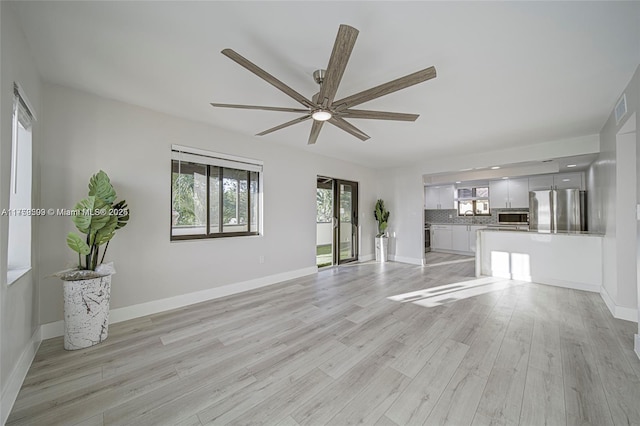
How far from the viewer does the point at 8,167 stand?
1586mm

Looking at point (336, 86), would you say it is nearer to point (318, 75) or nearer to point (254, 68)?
point (318, 75)

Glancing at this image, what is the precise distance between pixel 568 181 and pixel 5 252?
892 centimetres

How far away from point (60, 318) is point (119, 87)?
245cm

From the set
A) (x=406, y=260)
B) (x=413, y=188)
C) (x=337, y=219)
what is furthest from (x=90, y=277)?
(x=413, y=188)

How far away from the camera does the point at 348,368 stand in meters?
1.93

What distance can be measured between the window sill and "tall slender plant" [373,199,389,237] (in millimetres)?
6041

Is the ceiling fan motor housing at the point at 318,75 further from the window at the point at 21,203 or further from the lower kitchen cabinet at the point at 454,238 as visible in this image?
the lower kitchen cabinet at the point at 454,238

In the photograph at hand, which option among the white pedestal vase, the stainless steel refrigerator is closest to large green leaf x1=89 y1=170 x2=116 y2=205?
the white pedestal vase

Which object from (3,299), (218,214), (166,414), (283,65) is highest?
(283,65)

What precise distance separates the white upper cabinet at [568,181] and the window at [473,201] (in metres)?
1.57

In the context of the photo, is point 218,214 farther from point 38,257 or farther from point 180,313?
point 38,257

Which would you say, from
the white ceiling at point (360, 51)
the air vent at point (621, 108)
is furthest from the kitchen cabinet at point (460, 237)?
the air vent at point (621, 108)

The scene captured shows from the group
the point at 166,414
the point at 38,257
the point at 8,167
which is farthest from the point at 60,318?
the point at 166,414

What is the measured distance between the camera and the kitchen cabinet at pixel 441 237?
764cm
